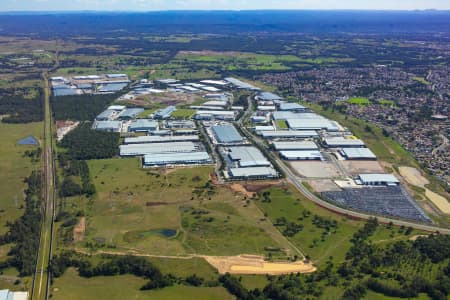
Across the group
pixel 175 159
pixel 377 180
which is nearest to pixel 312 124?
pixel 377 180

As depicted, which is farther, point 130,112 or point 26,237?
point 130,112

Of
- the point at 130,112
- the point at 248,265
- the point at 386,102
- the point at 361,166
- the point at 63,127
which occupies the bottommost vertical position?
the point at 248,265

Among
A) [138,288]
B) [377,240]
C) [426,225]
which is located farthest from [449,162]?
[138,288]

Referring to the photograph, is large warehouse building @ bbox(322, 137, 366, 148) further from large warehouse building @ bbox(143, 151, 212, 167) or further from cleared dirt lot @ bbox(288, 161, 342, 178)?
large warehouse building @ bbox(143, 151, 212, 167)

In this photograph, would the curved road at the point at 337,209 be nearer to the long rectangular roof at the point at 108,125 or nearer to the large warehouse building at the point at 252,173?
the large warehouse building at the point at 252,173

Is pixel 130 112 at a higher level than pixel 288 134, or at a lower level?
lower

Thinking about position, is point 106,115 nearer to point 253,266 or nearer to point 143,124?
point 143,124
